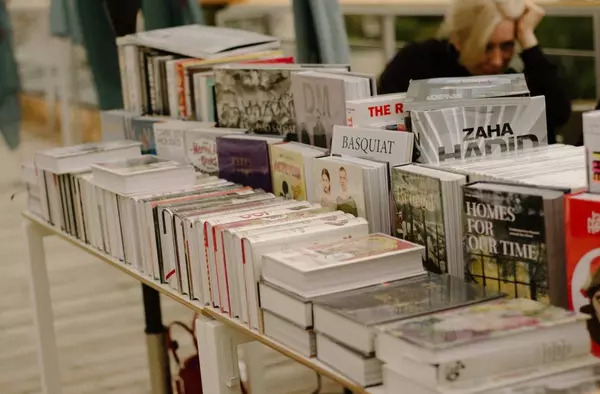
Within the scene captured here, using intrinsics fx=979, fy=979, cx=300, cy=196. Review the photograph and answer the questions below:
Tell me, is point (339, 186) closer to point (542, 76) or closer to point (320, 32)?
point (320, 32)

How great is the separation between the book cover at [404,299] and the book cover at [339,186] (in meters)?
0.25

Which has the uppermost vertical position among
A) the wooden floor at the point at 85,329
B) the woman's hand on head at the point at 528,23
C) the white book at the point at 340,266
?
the woman's hand on head at the point at 528,23

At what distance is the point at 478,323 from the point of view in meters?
1.34

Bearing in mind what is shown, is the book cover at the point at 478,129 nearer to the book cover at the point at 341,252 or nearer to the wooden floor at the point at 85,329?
the book cover at the point at 341,252

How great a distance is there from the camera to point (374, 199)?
1.77 m

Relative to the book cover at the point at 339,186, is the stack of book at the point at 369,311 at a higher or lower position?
lower

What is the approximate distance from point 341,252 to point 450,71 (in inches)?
61.4

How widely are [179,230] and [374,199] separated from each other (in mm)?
416

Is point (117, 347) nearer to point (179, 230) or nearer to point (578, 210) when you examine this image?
point (179, 230)

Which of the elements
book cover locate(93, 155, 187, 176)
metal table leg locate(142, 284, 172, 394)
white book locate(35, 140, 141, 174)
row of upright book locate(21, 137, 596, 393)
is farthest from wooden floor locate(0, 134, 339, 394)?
row of upright book locate(21, 137, 596, 393)

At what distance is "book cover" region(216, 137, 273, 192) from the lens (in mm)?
2129

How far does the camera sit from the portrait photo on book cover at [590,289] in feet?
4.59

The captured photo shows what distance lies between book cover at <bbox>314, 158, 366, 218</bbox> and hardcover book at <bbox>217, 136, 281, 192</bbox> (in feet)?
0.72

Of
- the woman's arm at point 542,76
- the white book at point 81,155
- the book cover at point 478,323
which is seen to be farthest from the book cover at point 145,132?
the book cover at point 478,323
